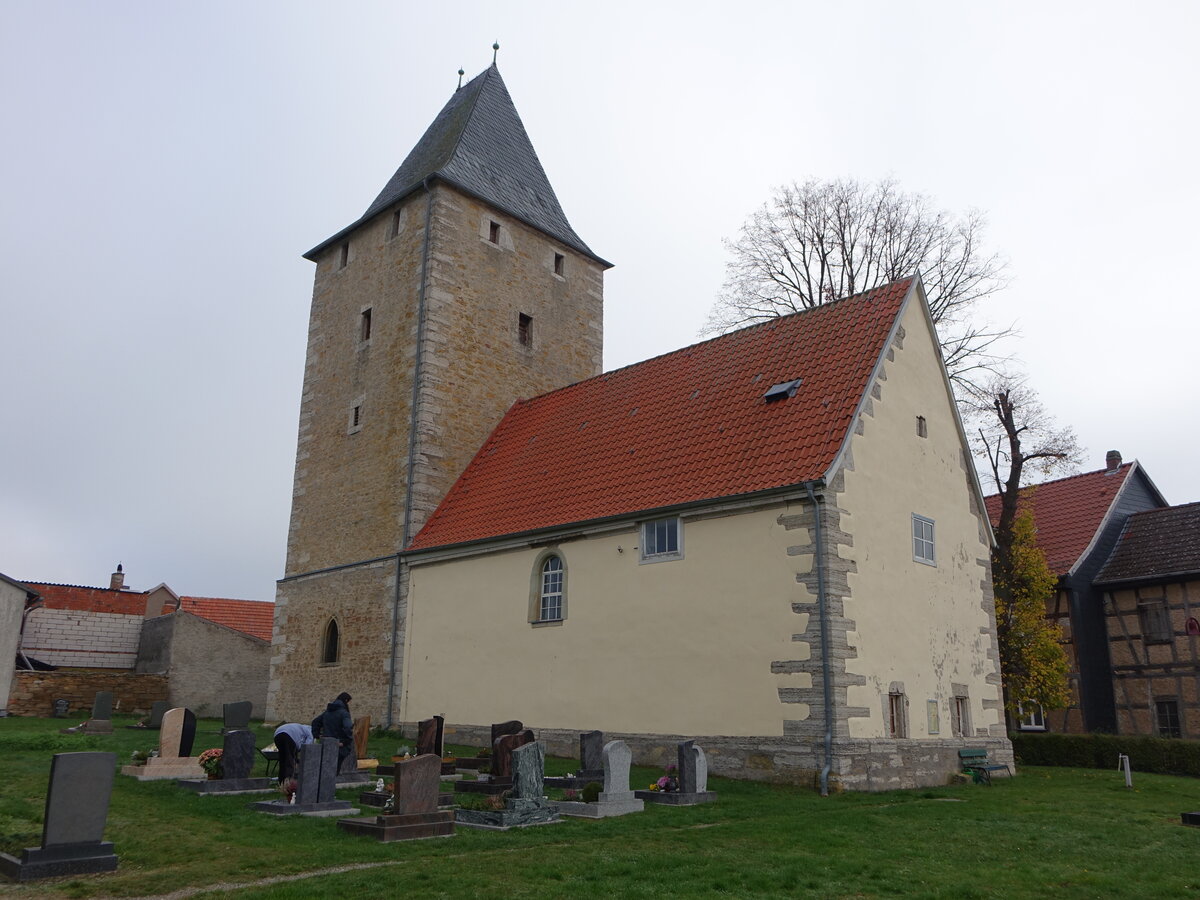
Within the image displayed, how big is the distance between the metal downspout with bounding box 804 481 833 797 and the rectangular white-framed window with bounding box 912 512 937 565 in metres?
3.07

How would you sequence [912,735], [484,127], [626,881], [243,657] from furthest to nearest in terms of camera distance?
[243,657], [484,127], [912,735], [626,881]

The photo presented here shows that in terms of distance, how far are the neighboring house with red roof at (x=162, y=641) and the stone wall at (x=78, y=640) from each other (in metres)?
0.04

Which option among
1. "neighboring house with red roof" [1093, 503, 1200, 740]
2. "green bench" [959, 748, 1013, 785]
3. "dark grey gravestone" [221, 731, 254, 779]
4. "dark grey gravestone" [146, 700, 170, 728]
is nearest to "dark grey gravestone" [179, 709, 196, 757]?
"dark grey gravestone" [221, 731, 254, 779]

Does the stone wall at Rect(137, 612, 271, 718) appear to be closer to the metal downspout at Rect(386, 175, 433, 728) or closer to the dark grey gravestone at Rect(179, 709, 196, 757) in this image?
the metal downspout at Rect(386, 175, 433, 728)

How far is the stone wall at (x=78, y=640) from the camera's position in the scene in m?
34.0

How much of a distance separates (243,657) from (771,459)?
2189 centimetres

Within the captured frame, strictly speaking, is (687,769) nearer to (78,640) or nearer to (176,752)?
(176,752)

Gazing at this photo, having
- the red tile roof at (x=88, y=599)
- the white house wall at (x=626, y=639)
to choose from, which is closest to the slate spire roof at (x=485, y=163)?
the white house wall at (x=626, y=639)

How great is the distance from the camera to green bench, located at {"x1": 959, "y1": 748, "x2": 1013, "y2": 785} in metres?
16.4

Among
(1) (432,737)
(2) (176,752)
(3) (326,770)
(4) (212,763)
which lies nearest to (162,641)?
(2) (176,752)

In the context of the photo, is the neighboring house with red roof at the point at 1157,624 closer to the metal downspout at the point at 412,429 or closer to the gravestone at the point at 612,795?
the gravestone at the point at 612,795

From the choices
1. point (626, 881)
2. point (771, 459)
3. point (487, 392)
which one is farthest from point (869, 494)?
point (487, 392)

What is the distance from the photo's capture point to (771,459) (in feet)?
51.2

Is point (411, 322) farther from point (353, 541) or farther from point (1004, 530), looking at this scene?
point (1004, 530)
